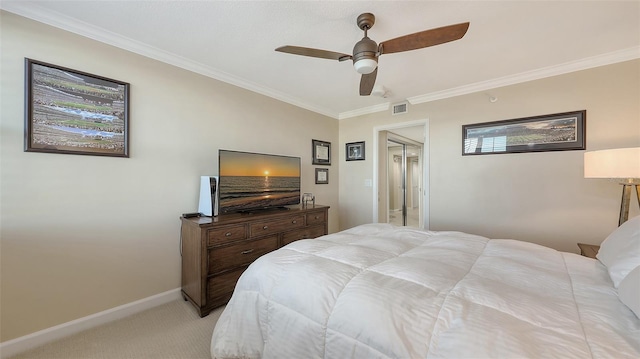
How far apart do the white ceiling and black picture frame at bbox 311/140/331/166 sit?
1211 millimetres

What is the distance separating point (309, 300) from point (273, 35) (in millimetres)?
2008

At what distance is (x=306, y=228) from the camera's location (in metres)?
3.05

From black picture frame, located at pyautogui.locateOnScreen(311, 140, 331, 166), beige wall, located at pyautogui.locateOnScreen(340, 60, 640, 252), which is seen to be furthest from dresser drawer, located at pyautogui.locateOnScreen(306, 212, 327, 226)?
beige wall, located at pyautogui.locateOnScreen(340, 60, 640, 252)

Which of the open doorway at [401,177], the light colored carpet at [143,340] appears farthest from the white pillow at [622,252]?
the open doorway at [401,177]

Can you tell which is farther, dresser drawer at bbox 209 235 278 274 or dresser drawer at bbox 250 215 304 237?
dresser drawer at bbox 250 215 304 237

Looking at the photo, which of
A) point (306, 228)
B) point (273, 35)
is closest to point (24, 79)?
point (273, 35)

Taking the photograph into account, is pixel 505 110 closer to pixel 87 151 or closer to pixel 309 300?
pixel 309 300

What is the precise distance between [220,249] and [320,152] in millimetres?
2323

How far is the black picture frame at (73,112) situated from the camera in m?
1.72

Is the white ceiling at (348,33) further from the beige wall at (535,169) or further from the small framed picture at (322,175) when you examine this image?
the small framed picture at (322,175)

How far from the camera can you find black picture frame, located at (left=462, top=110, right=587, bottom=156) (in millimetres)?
2514

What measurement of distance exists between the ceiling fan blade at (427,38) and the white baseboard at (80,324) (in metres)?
2.90

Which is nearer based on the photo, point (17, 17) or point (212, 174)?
point (17, 17)

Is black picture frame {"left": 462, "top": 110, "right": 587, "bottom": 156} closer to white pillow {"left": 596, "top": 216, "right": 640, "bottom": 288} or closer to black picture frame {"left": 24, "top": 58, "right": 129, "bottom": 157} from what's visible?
white pillow {"left": 596, "top": 216, "right": 640, "bottom": 288}
